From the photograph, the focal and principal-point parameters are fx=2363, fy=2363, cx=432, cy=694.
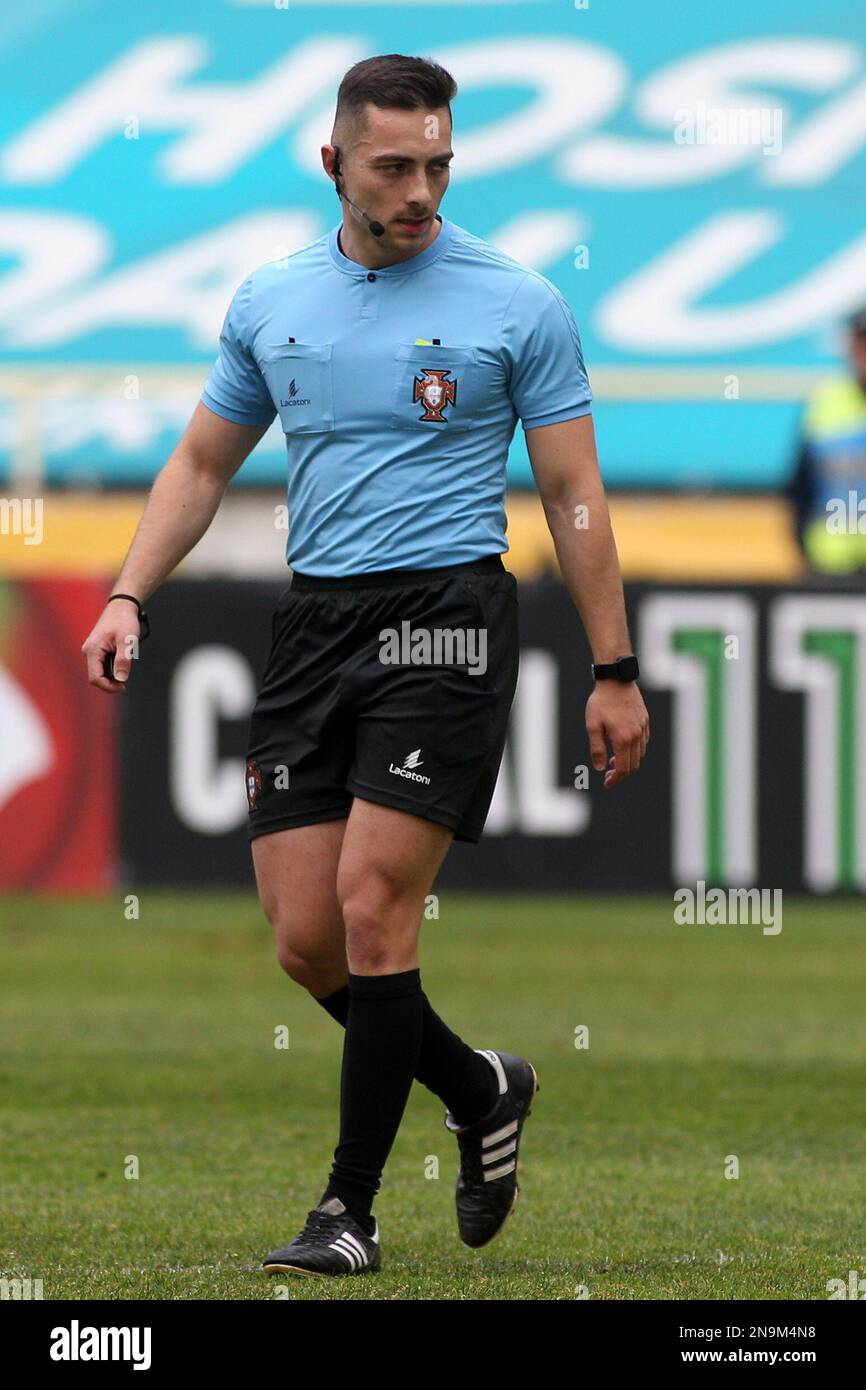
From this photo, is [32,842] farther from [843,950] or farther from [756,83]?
[756,83]

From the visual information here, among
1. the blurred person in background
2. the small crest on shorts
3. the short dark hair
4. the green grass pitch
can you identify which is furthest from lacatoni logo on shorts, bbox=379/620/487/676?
the blurred person in background

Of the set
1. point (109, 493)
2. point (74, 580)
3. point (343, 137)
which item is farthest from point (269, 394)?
point (109, 493)

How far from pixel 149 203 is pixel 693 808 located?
1143cm

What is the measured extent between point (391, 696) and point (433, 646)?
0.11m

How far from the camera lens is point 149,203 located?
20266mm

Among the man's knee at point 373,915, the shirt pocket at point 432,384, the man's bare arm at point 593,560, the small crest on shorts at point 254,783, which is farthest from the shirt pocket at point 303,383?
the man's knee at point 373,915

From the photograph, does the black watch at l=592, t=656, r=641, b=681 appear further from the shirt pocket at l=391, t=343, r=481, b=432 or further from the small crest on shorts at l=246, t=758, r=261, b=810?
the small crest on shorts at l=246, t=758, r=261, b=810

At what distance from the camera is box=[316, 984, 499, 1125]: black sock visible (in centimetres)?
434

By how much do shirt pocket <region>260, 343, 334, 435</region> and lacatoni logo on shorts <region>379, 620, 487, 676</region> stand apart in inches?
15.6

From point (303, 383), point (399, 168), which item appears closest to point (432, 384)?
point (303, 383)

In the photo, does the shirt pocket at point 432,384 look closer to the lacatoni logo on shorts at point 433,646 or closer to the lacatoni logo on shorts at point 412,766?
the lacatoni logo on shorts at point 433,646

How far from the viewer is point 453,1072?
4.37 metres

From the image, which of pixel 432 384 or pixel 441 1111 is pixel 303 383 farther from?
pixel 441 1111
